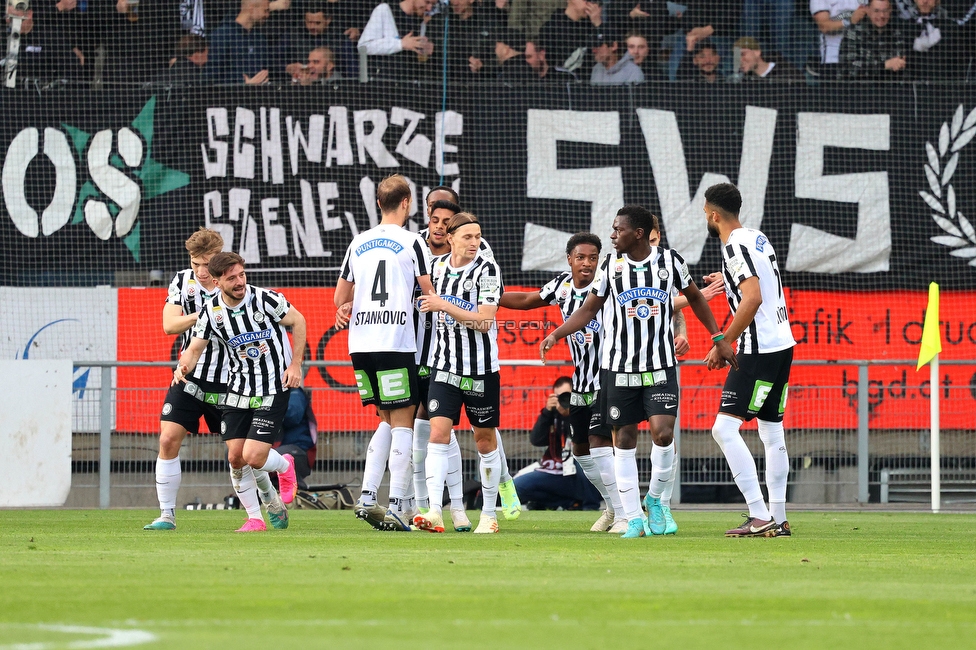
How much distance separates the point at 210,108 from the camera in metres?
15.2

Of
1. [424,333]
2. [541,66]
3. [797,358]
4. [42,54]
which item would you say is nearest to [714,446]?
[797,358]

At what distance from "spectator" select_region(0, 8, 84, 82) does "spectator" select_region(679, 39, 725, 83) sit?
6773mm

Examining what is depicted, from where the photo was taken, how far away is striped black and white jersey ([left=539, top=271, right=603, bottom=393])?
991cm

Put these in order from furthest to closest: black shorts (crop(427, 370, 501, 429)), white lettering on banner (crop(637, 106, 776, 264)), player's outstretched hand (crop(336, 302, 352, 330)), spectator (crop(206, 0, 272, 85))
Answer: spectator (crop(206, 0, 272, 85)) < white lettering on banner (crop(637, 106, 776, 264)) < player's outstretched hand (crop(336, 302, 352, 330)) < black shorts (crop(427, 370, 501, 429))

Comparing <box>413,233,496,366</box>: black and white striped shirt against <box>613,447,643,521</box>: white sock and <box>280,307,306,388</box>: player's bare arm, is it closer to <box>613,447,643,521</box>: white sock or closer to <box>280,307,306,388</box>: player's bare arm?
<box>280,307,306,388</box>: player's bare arm

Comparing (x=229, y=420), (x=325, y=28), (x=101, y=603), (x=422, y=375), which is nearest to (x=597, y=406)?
(x=422, y=375)

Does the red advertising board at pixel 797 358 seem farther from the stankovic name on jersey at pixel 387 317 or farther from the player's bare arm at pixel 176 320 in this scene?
the stankovic name on jersey at pixel 387 317

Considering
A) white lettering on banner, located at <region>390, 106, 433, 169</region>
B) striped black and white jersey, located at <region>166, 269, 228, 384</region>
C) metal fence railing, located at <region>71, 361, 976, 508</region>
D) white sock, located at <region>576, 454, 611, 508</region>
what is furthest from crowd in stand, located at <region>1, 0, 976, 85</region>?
white sock, located at <region>576, 454, 611, 508</region>

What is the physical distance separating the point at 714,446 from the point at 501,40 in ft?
17.1

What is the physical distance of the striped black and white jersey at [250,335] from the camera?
31.4ft

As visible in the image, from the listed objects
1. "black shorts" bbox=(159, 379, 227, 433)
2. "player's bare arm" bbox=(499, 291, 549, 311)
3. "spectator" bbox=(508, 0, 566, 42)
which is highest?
"spectator" bbox=(508, 0, 566, 42)

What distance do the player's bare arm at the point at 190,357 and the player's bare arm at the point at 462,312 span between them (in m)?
1.69

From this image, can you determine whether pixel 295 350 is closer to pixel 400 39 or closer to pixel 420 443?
pixel 420 443

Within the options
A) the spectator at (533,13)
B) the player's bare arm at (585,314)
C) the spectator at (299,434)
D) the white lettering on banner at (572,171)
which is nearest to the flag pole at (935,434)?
the white lettering on banner at (572,171)
